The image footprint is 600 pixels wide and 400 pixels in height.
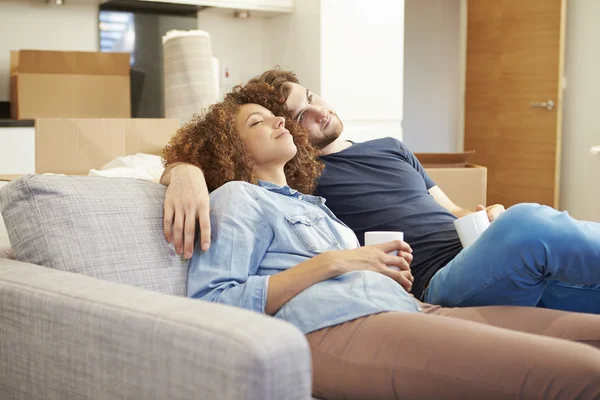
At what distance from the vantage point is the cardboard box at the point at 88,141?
7.73 feet

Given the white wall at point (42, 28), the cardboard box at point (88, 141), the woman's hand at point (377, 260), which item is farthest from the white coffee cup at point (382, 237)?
the white wall at point (42, 28)

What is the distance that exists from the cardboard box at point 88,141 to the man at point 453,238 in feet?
2.36

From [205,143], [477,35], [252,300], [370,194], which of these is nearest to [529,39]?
[477,35]

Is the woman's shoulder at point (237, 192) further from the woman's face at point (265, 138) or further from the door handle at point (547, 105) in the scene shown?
the door handle at point (547, 105)

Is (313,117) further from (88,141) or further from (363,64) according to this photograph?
(363,64)

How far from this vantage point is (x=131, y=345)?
95 cm

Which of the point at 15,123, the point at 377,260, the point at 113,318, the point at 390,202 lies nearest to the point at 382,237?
the point at 377,260

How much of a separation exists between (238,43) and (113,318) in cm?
364

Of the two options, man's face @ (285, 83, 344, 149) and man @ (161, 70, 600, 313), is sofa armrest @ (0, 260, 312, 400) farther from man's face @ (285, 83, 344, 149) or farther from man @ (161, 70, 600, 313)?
man's face @ (285, 83, 344, 149)

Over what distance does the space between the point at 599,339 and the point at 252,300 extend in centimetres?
59

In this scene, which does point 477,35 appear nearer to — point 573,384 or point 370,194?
point 370,194

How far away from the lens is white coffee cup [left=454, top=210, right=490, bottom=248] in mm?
1651

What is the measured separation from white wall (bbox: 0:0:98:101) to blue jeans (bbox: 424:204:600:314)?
3.11 meters

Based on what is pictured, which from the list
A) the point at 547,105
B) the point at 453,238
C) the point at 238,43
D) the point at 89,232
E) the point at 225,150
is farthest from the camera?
the point at 547,105
